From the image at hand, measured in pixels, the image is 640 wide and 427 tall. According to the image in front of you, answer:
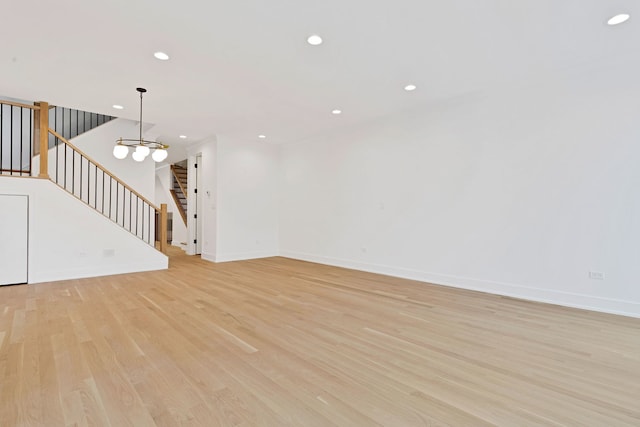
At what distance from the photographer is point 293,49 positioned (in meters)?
3.37

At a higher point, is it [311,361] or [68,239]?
[68,239]

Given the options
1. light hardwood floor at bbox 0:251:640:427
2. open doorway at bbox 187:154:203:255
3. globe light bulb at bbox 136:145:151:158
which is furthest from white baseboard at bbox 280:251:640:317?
open doorway at bbox 187:154:203:255

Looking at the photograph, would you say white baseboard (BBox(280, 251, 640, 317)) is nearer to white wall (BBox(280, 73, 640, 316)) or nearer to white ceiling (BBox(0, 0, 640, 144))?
white wall (BBox(280, 73, 640, 316))

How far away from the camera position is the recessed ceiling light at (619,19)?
9.12 ft

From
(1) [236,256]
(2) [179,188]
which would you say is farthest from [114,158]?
(2) [179,188]

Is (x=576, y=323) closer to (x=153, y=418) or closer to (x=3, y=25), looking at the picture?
(x=153, y=418)

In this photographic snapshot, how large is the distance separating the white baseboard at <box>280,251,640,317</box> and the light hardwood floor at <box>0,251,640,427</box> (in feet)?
0.85

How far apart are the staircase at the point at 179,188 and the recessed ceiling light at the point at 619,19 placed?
34.6 ft

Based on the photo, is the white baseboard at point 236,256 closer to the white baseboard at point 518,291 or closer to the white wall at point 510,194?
the white wall at point 510,194

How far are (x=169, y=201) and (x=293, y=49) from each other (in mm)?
9387

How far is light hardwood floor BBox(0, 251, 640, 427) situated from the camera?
173cm

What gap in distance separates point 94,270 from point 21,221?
4.35ft

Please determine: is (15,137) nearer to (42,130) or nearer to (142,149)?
(42,130)

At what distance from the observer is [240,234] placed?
24.4 ft
